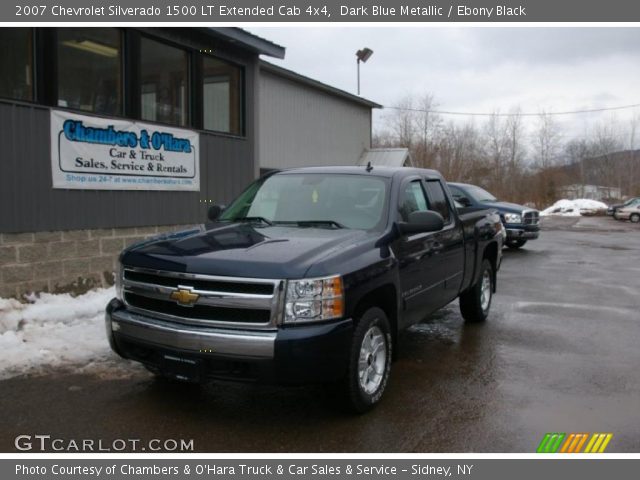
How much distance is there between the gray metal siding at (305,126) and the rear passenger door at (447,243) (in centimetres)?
1149

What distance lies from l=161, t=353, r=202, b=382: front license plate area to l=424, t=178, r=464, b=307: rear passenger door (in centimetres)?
275

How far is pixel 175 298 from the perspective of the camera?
13.6 ft

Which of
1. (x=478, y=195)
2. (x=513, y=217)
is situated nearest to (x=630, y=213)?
(x=513, y=217)

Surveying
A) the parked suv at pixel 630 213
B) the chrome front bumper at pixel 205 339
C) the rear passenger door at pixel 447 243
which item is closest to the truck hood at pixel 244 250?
the chrome front bumper at pixel 205 339

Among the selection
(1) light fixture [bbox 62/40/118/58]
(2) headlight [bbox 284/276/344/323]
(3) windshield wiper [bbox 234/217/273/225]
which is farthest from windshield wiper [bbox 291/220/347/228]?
(1) light fixture [bbox 62/40/118/58]

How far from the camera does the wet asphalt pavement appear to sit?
4039 mm

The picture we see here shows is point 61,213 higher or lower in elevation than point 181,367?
higher

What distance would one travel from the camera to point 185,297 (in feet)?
13.4

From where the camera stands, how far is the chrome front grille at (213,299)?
3893 millimetres

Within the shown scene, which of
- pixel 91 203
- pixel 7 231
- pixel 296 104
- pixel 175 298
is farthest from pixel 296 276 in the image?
pixel 296 104

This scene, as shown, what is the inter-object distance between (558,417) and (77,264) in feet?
21.1

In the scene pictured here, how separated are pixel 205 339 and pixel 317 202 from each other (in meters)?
1.89

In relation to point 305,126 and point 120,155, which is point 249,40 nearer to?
point 120,155

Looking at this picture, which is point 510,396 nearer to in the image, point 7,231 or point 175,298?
point 175,298
